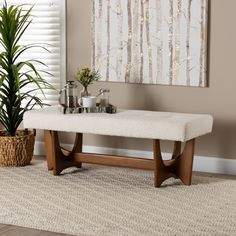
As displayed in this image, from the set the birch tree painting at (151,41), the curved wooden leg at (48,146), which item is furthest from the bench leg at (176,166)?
the curved wooden leg at (48,146)

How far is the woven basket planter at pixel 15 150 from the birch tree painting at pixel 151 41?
34.3 inches

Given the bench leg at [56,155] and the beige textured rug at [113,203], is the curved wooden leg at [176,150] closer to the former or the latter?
the beige textured rug at [113,203]

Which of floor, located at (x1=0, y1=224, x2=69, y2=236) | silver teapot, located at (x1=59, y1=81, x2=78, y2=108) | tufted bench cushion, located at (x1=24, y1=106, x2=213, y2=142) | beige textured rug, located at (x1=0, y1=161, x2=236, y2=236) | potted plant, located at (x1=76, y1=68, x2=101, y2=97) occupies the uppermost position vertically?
potted plant, located at (x1=76, y1=68, x2=101, y2=97)

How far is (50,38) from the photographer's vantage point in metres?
6.26

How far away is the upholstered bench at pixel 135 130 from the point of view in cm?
507

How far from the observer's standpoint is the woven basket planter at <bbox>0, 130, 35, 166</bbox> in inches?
232

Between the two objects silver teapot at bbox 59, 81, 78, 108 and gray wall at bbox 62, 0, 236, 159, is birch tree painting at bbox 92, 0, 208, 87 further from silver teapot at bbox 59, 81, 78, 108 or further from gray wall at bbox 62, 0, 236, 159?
silver teapot at bbox 59, 81, 78, 108

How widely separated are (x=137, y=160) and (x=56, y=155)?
68 centimetres

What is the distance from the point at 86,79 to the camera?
5.62 m

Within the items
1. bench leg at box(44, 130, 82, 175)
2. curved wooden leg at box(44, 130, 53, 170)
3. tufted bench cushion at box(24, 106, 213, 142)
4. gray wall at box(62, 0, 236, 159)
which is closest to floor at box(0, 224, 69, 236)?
tufted bench cushion at box(24, 106, 213, 142)

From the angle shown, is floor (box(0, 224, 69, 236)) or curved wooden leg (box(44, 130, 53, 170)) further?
curved wooden leg (box(44, 130, 53, 170))

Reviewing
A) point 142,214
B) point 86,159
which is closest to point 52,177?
point 86,159

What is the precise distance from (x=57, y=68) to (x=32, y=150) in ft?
2.55

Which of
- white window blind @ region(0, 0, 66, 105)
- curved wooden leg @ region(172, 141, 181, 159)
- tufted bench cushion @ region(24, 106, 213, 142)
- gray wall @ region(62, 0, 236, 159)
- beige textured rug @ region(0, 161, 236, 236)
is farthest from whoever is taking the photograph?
white window blind @ region(0, 0, 66, 105)
